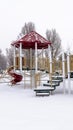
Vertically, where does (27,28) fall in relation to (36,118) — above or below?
above

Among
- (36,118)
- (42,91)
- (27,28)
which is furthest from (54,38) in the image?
(36,118)

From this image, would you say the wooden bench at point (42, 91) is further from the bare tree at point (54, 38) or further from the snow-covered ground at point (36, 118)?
the bare tree at point (54, 38)

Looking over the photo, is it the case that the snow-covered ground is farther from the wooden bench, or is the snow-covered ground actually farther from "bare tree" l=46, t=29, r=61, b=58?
"bare tree" l=46, t=29, r=61, b=58


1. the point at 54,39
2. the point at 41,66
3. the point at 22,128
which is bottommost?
the point at 22,128

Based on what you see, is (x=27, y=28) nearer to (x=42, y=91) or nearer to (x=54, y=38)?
(x=54, y=38)

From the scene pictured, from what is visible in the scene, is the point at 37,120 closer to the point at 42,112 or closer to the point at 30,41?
the point at 42,112

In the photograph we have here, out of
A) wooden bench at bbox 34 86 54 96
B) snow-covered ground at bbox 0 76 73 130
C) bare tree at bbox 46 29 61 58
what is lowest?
snow-covered ground at bbox 0 76 73 130

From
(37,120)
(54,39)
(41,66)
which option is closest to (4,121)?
(37,120)

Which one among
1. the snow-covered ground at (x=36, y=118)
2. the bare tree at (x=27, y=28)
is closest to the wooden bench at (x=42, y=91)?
the snow-covered ground at (x=36, y=118)

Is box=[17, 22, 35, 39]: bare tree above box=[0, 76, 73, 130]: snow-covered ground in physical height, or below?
above

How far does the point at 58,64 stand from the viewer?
18156mm

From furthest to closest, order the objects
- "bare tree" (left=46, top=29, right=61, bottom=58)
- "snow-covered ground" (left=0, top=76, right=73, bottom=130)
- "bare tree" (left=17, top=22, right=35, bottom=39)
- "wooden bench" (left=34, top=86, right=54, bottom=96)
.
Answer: "bare tree" (left=46, top=29, right=61, bottom=58) < "bare tree" (left=17, top=22, right=35, bottom=39) < "wooden bench" (left=34, top=86, right=54, bottom=96) < "snow-covered ground" (left=0, top=76, right=73, bottom=130)

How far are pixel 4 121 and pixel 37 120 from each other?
0.94 metres

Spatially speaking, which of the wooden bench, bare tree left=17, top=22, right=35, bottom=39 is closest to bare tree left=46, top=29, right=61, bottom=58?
bare tree left=17, top=22, right=35, bottom=39
